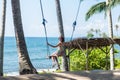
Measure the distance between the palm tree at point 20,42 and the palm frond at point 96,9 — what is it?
29.8 feet

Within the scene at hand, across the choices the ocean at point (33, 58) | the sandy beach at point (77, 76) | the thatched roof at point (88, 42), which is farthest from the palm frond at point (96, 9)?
the sandy beach at point (77, 76)

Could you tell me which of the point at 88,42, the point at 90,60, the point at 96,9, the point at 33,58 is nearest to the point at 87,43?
the point at 88,42

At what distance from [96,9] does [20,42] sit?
9.68 meters

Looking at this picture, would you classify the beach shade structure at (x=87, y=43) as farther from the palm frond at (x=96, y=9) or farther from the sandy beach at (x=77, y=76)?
the palm frond at (x=96, y=9)

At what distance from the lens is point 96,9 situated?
907 inches

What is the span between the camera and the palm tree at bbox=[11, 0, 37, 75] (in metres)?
14.0

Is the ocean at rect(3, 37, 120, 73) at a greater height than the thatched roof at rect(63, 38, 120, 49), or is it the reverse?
the thatched roof at rect(63, 38, 120, 49)

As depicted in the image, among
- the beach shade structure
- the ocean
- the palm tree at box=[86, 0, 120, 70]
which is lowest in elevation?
the ocean

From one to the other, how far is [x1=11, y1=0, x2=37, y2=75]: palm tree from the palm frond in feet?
29.8

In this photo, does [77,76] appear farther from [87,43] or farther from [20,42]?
[87,43]

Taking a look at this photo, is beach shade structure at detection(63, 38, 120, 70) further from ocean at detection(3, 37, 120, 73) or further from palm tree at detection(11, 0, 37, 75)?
ocean at detection(3, 37, 120, 73)

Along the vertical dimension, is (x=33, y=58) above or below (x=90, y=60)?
below

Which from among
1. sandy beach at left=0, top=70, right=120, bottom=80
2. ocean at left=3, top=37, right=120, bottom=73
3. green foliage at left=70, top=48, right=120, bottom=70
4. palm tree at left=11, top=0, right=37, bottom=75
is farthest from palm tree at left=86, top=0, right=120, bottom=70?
sandy beach at left=0, top=70, right=120, bottom=80

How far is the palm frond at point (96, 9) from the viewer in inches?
893
